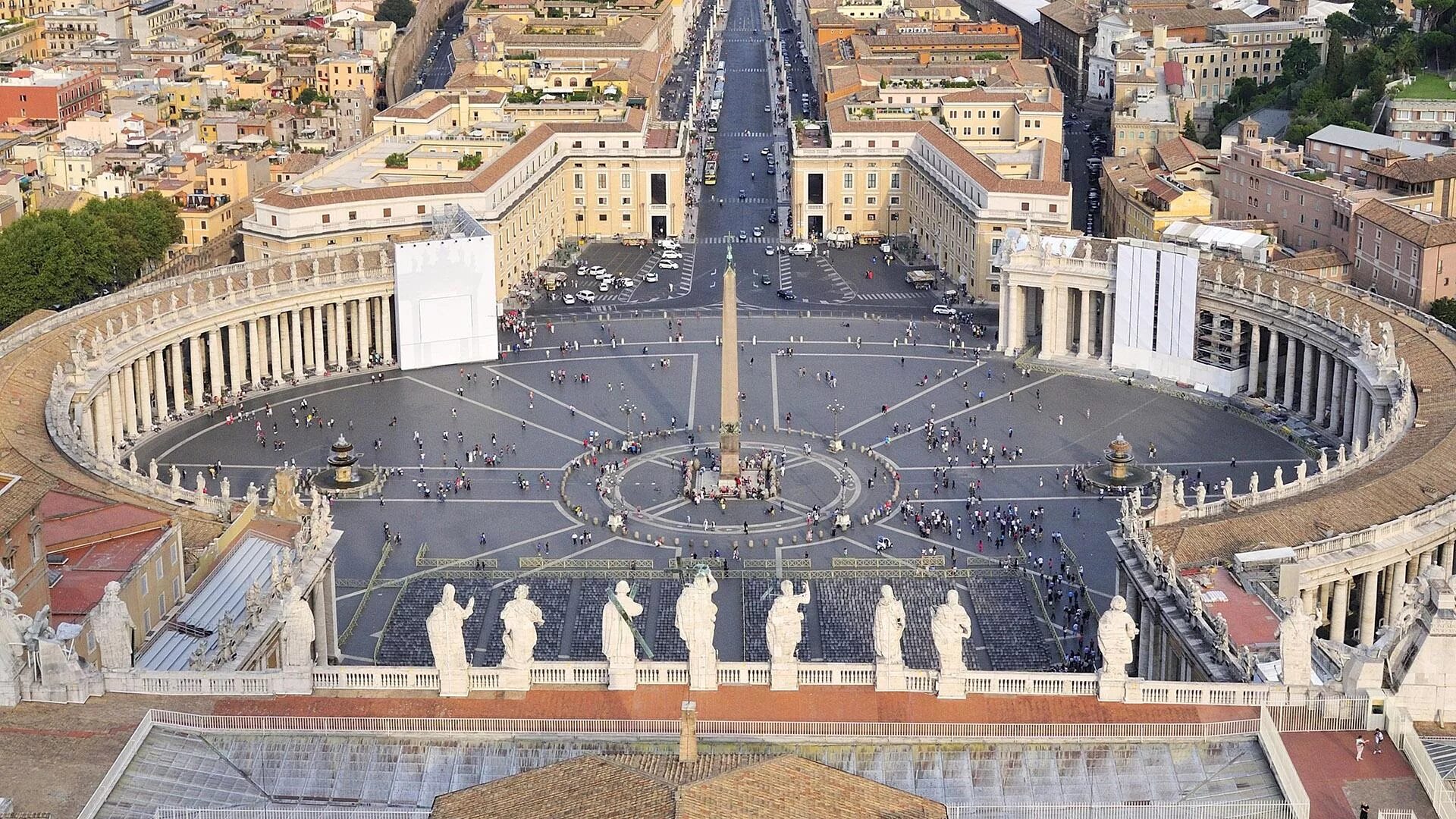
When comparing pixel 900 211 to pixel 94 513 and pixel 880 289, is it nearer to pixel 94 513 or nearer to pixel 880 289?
pixel 880 289

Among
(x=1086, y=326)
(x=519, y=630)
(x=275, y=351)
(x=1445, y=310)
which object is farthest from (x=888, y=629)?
(x=1445, y=310)

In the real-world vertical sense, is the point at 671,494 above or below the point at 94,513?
below

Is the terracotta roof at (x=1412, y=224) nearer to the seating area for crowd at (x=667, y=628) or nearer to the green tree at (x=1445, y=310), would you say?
the green tree at (x=1445, y=310)

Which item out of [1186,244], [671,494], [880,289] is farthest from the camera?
[880,289]

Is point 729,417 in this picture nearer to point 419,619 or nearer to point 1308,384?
point 419,619

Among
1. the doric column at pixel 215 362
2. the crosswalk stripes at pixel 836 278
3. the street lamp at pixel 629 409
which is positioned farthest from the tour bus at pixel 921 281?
the doric column at pixel 215 362

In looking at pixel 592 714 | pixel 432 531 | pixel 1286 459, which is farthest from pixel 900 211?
pixel 592 714

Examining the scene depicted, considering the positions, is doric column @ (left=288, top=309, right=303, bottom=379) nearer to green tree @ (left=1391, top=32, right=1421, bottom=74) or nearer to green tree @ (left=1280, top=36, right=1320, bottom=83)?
green tree @ (left=1391, top=32, right=1421, bottom=74)
